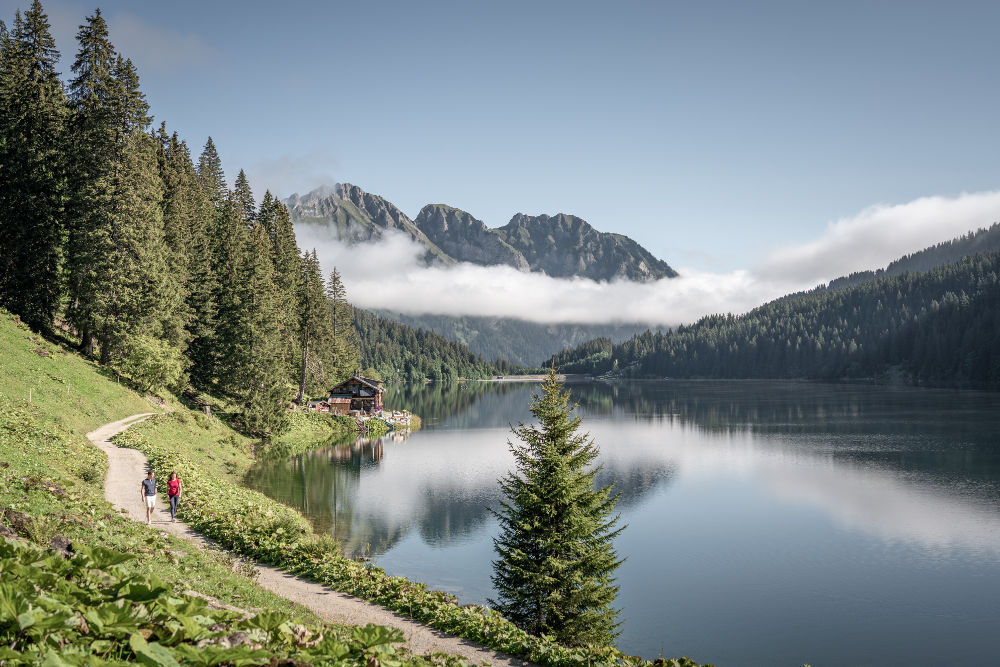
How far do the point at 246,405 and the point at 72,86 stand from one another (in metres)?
31.7

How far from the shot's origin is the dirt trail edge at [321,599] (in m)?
16.6

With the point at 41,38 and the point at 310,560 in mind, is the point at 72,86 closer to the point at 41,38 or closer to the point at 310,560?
the point at 41,38

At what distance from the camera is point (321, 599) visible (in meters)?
20.3

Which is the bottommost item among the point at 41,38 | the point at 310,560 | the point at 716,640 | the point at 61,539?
the point at 716,640

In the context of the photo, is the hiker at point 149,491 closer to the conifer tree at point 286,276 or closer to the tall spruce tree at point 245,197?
the conifer tree at point 286,276

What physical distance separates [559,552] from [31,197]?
49.5 metres

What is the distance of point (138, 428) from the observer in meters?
42.7

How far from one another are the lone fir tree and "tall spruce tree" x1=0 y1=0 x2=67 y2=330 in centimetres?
4384

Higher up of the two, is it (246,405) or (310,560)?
(246,405)

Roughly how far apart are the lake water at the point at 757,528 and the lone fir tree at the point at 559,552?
17.5 ft

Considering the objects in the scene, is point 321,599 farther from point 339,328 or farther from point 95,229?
point 339,328

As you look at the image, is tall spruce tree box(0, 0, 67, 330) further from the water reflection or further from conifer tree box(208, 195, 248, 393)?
the water reflection

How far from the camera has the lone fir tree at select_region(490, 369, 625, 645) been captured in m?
23.8

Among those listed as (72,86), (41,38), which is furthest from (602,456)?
(41,38)
